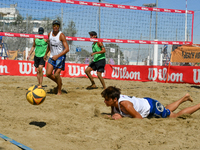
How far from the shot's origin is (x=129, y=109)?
356cm

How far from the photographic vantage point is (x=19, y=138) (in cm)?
265

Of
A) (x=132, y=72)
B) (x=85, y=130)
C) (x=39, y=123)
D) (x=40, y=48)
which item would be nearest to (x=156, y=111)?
(x=85, y=130)

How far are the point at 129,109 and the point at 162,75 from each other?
7941 millimetres

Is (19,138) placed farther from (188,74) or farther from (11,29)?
(11,29)

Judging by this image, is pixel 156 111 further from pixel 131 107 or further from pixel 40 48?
pixel 40 48

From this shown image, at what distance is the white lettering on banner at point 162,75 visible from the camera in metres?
10.7

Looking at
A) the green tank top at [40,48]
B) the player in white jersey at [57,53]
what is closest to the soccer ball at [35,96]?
the player in white jersey at [57,53]

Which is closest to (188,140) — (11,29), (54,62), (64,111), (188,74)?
(64,111)

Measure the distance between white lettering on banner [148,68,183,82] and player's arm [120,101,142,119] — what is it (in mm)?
7662

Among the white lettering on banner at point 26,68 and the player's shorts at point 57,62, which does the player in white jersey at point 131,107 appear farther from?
the white lettering on banner at point 26,68

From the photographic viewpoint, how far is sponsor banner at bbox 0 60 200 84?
10.5 metres

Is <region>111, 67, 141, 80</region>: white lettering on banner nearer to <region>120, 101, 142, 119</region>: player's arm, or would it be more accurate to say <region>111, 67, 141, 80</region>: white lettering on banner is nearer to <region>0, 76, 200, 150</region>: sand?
<region>0, 76, 200, 150</region>: sand

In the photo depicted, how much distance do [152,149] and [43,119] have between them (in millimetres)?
1833

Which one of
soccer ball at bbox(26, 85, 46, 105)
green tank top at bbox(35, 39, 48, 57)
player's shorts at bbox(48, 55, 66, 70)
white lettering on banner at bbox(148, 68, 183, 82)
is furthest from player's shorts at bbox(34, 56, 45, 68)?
white lettering on banner at bbox(148, 68, 183, 82)
